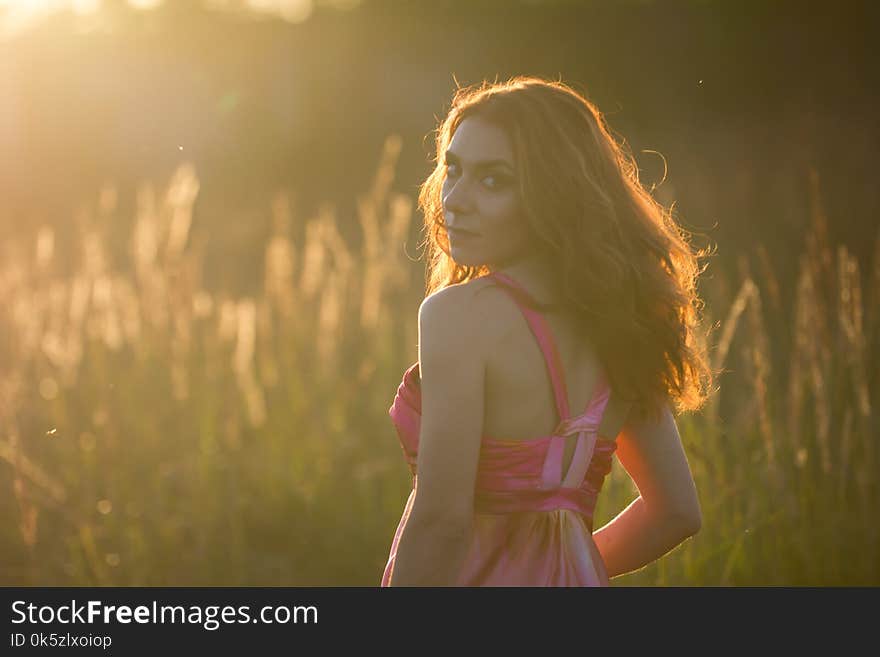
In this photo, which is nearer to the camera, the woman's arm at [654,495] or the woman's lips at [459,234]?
the woman's lips at [459,234]

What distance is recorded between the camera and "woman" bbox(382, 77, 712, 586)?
1163 mm

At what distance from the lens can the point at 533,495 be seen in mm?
1223

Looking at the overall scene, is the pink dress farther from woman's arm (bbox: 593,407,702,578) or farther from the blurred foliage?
the blurred foliage

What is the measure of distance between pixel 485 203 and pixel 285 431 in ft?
6.38

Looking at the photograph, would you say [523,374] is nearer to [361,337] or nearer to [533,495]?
[533,495]

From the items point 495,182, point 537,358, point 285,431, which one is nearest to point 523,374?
point 537,358

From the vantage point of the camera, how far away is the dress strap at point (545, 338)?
1.18 meters

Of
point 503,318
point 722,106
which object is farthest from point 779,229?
point 503,318

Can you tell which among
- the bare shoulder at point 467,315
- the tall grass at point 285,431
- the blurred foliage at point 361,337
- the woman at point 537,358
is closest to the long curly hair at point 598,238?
the woman at point 537,358

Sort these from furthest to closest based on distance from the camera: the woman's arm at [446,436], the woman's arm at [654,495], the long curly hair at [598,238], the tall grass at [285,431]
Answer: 1. the tall grass at [285,431]
2. the woman's arm at [654,495]
3. the long curly hair at [598,238]
4. the woman's arm at [446,436]

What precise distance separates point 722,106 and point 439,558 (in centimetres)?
513

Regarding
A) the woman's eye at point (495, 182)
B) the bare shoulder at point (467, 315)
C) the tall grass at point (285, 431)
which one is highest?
the woman's eye at point (495, 182)

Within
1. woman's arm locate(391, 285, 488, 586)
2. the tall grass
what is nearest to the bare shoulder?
woman's arm locate(391, 285, 488, 586)

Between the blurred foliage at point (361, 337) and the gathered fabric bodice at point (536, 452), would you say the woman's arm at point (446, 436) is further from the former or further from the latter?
the blurred foliage at point (361, 337)
